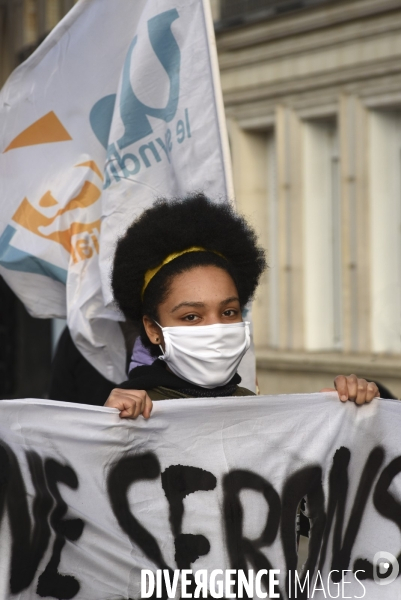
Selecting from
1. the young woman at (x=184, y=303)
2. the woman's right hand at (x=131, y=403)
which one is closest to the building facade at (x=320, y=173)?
the young woman at (x=184, y=303)

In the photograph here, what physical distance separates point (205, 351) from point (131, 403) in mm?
298

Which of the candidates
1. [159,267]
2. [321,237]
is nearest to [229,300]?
[159,267]

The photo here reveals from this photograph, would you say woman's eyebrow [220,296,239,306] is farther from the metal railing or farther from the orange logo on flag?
the metal railing

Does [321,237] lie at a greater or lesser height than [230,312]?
greater

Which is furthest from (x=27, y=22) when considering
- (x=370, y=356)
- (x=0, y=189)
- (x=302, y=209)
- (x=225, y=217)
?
(x=225, y=217)

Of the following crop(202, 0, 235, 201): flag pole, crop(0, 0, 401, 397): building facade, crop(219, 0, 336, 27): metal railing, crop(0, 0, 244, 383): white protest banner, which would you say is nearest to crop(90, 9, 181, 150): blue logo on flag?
crop(0, 0, 244, 383): white protest banner

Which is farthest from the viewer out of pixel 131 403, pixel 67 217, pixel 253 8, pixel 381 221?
pixel 253 8

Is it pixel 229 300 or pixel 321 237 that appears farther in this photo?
pixel 321 237

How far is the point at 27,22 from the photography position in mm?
15852

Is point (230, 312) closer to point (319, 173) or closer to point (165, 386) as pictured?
point (165, 386)

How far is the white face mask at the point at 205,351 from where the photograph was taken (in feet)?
9.84

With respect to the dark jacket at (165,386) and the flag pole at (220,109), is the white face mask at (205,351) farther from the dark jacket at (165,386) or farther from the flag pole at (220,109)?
the flag pole at (220,109)

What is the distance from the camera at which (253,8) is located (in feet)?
35.7

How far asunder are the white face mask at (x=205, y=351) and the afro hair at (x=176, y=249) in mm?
147
